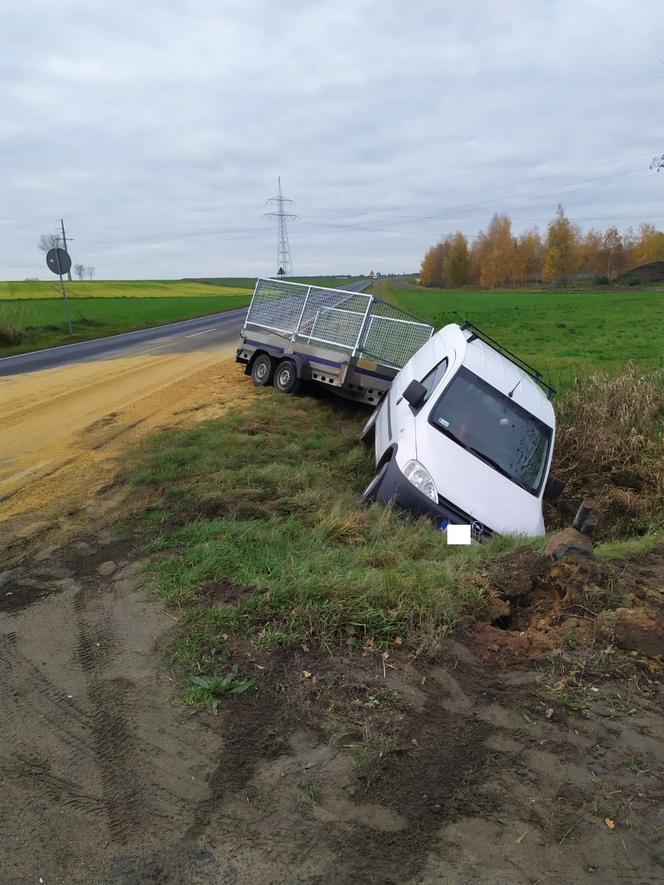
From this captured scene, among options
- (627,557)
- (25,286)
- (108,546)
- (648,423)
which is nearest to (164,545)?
(108,546)

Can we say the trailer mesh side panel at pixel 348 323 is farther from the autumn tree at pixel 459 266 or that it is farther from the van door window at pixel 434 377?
the autumn tree at pixel 459 266

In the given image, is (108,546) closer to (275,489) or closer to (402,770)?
(275,489)

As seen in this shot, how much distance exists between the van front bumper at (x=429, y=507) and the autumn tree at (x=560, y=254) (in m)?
105

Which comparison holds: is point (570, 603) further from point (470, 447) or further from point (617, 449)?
point (617, 449)

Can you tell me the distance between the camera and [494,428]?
711cm

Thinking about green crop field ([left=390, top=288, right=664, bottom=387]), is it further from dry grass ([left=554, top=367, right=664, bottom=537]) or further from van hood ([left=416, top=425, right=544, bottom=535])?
van hood ([left=416, top=425, right=544, bottom=535])

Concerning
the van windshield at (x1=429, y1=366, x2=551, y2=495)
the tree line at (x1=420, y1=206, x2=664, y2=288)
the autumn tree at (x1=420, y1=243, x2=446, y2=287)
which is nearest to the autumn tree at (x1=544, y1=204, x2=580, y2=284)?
the tree line at (x1=420, y1=206, x2=664, y2=288)

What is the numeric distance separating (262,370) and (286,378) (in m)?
1.01

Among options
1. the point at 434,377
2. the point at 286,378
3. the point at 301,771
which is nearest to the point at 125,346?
the point at 286,378

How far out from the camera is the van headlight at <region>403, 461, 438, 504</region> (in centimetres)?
605

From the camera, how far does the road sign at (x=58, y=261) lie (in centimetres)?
2344

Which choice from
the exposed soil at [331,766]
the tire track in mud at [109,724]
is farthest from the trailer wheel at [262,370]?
the exposed soil at [331,766]

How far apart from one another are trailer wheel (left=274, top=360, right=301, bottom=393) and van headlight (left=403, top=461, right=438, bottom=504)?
20.1 feet

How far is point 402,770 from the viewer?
9.52 ft
